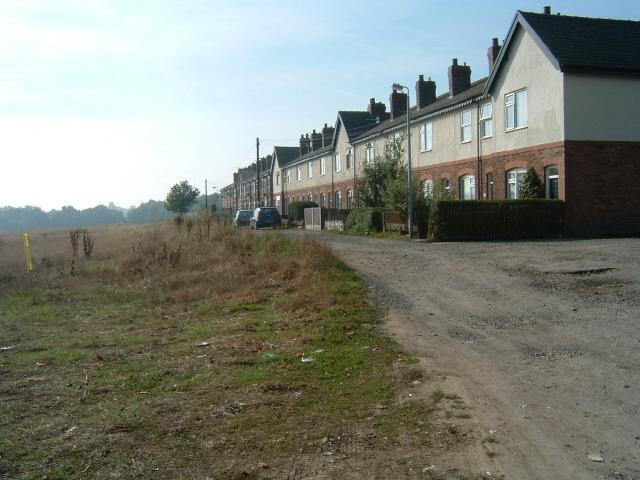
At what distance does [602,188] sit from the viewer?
2395cm

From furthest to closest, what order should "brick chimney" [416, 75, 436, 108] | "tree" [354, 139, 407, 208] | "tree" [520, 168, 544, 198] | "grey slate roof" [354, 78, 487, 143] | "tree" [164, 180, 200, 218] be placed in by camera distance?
"tree" [164, 180, 200, 218] < "brick chimney" [416, 75, 436, 108] < "tree" [354, 139, 407, 208] < "grey slate roof" [354, 78, 487, 143] < "tree" [520, 168, 544, 198]

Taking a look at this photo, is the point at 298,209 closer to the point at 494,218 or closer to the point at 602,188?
the point at 494,218

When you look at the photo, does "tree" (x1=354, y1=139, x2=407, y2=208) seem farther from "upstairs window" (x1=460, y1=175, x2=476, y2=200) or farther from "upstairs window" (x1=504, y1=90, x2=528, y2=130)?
"upstairs window" (x1=504, y1=90, x2=528, y2=130)

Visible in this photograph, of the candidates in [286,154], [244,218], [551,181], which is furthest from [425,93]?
[286,154]

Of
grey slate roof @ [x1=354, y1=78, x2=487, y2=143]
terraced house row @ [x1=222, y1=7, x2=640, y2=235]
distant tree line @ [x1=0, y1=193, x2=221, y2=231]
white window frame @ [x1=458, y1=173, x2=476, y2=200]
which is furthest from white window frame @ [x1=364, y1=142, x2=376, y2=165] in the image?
distant tree line @ [x1=0, y1=193, x2=221, y2=231]

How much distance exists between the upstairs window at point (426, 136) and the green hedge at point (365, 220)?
540 centimetres

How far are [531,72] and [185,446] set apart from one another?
24.0 meters

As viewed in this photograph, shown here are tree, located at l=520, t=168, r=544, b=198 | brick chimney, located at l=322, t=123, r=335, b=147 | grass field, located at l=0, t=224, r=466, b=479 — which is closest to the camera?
grass field, located at l=0, t=224, r=466, b=479

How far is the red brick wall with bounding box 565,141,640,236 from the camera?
23.6 m

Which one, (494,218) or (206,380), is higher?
(494,218)

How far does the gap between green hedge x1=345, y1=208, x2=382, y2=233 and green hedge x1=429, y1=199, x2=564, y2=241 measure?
8.59m

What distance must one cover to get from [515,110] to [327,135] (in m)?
38.2

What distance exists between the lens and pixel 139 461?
204 inches

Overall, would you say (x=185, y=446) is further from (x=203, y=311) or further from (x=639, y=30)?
(x=639, y=30)
